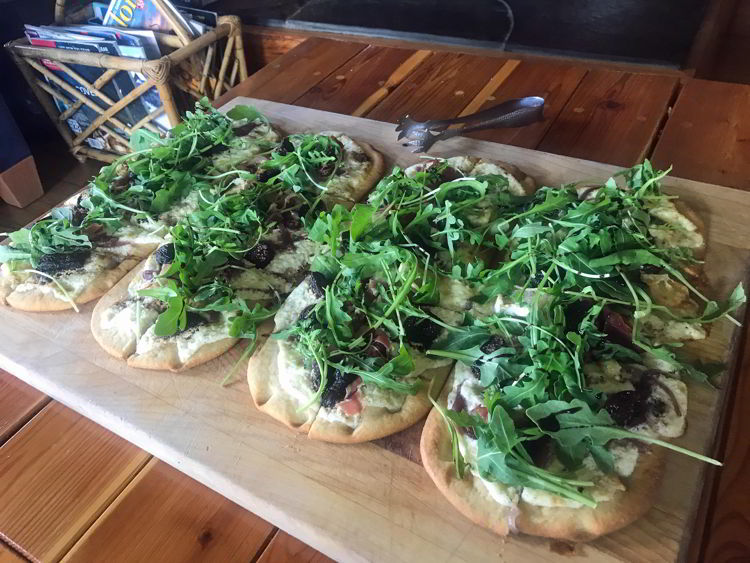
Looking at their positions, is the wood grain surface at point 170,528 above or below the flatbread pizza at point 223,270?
below

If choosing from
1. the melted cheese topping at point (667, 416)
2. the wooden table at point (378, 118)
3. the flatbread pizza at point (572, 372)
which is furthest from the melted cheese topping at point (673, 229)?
the melted cheese topping at point (667, 416)

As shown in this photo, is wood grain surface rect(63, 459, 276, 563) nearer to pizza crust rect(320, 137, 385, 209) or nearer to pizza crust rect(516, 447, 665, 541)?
pizza crust rect(516, 447, 665, 541)

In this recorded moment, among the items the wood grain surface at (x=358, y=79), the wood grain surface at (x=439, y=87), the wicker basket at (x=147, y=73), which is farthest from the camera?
the wicker basket at (x=147, y=73)

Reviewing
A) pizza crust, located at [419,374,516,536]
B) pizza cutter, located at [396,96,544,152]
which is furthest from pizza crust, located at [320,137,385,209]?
pizza crust, located at [419,374,516,536]

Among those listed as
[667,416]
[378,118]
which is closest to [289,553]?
[667,416]

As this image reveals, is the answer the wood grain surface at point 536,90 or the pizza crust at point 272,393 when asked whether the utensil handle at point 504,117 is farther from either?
the pizza crust at point 272,393

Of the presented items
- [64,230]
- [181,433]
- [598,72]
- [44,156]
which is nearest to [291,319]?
[181,433]
